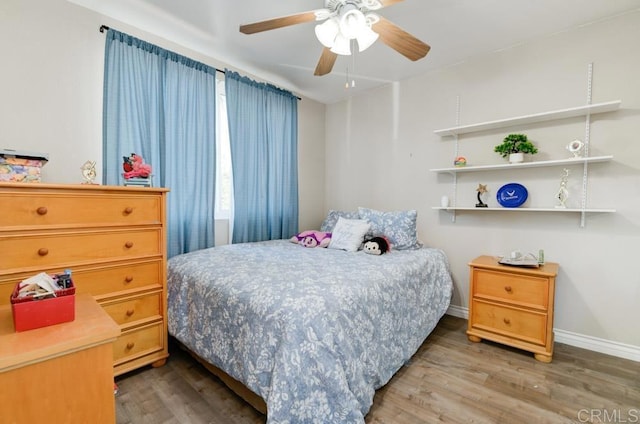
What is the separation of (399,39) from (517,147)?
137cm

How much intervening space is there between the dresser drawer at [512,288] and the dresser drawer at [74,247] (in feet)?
7.75

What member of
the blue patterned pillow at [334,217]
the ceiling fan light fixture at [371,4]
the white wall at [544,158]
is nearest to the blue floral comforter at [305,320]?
the blue patterned pillow at [334,217]

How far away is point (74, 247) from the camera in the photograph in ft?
5.13

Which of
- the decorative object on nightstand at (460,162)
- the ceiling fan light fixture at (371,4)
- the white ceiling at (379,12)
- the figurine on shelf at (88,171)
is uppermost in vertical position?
the white ceiling at (379,12)

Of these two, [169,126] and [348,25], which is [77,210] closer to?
[169,126]

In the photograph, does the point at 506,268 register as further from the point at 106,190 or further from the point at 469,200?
the point at 106,190

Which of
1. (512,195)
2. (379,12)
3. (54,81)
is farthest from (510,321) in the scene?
(54,81)

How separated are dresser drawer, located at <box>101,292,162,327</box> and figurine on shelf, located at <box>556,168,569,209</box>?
3021 mm

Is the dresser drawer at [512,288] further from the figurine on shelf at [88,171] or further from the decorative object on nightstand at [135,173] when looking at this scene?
the figurine on shelf at [88,171]

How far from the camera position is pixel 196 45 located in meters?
2.54

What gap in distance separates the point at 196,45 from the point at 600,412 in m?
3.73

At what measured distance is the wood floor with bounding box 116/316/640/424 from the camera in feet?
4.87

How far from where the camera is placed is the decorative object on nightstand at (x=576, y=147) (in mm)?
2141

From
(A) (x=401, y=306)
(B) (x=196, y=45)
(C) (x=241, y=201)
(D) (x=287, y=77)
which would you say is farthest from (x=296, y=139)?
(A) (x=401, y=306)
